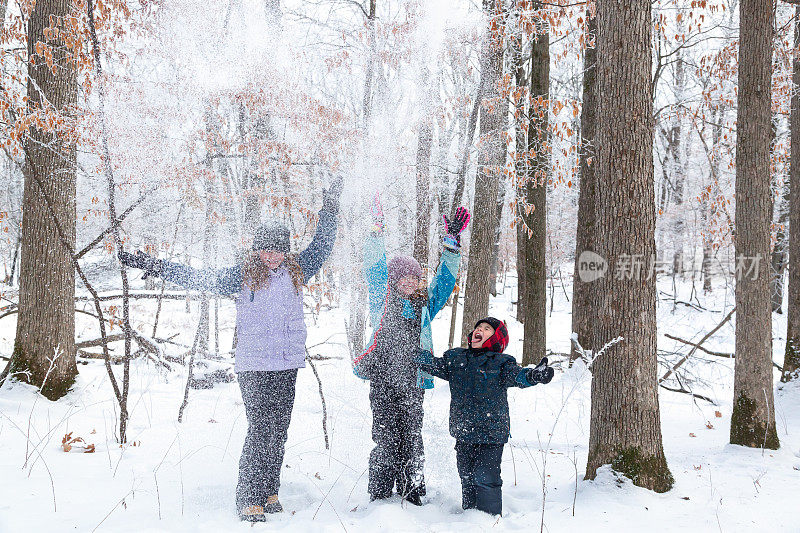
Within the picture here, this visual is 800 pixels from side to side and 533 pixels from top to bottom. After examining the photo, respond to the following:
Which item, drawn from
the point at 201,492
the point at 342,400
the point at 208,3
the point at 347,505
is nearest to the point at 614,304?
the point at 347,505

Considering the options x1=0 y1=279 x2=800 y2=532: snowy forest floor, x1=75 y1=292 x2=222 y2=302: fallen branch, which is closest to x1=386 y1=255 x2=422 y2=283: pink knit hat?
x1=0 y1=279 x2=800 y2=532: snowy forest floor

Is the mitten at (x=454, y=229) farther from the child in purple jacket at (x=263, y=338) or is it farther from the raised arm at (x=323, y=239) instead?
the child in purple jacket at (x=263, y=338)

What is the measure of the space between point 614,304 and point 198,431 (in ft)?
11.5

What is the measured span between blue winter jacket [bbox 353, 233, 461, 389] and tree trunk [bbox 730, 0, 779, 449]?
2.93 metres

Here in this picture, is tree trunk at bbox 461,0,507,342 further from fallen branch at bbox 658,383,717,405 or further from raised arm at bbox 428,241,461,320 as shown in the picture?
raised arm at bbox 428,241,461,320

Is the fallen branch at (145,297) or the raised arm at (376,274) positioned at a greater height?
the raised arm at (376,274)

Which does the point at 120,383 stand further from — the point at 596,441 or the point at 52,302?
the point at 596,441

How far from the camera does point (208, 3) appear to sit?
239 inches

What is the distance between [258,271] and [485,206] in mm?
5098

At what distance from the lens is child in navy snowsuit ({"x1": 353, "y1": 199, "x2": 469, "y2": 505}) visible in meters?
2.98

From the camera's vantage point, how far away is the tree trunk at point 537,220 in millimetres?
7188

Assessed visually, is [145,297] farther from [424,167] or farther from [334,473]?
[424,167]

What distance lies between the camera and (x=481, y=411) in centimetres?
281

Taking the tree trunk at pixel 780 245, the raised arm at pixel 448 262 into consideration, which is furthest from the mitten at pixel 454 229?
the tree trunk at pixel 780 245
